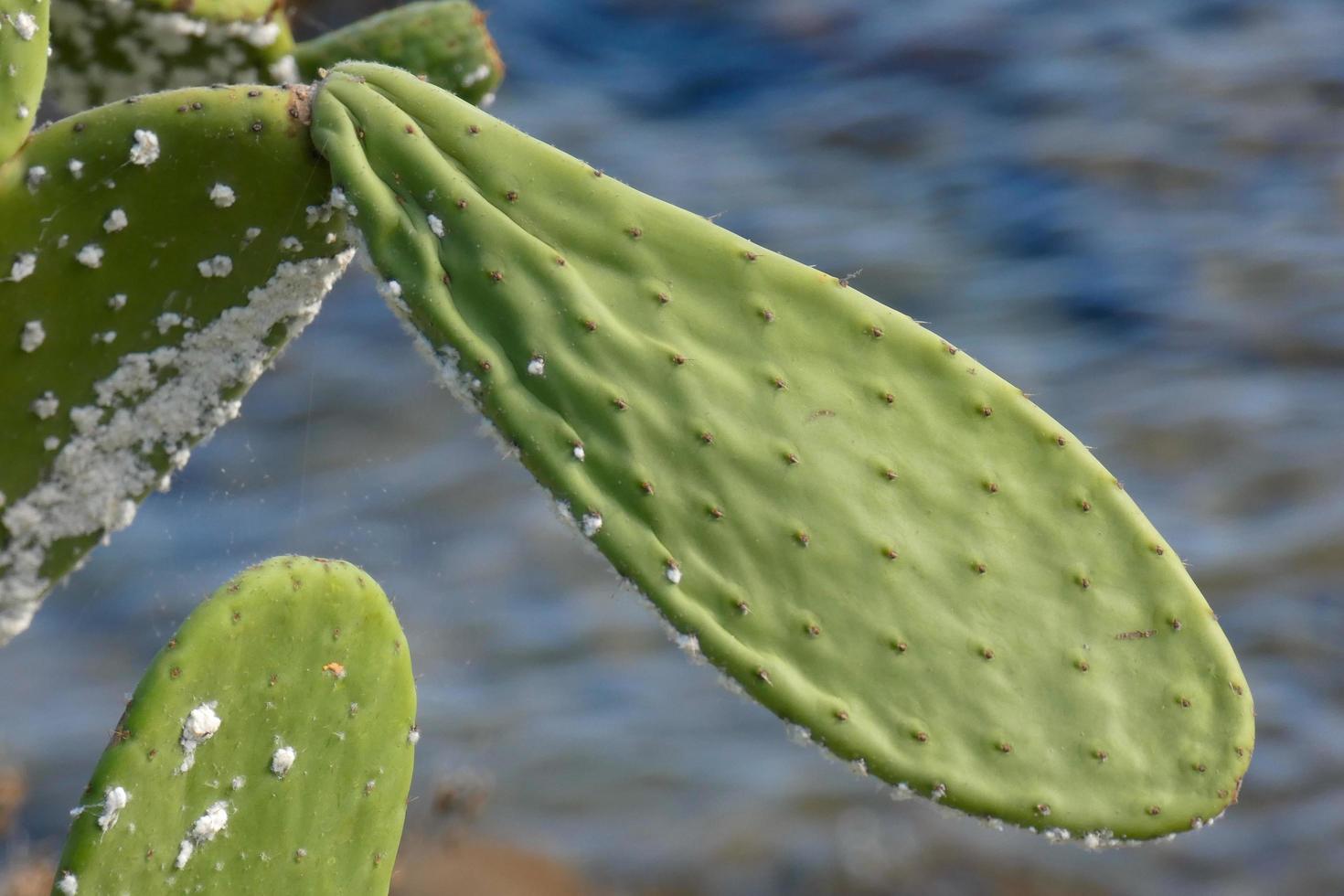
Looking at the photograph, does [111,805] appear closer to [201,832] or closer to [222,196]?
[201,832]

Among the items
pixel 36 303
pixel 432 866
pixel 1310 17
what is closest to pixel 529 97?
pixel 1310 17

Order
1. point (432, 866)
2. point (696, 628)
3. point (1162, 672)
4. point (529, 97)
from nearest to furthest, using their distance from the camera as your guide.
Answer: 1. point (696, 628)
2. point (1162, 672)
3. point (432, 866)
4. point (529, 97)

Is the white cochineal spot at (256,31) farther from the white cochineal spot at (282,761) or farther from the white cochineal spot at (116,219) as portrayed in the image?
the white cochineal spot at (282,761)

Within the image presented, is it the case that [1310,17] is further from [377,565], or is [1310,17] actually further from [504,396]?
[504,396]

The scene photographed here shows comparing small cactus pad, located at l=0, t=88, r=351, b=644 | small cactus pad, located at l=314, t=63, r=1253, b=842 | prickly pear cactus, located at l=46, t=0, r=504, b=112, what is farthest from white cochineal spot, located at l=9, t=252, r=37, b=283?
prickly pear cactus, located at l=46, t=0, r=504, b=112

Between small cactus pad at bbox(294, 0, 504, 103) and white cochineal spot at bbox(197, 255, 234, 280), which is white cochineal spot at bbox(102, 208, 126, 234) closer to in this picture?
white cochineal spot at bbox(197, 255, 234, 280)

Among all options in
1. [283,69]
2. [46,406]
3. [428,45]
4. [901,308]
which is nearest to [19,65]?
[46,406]
